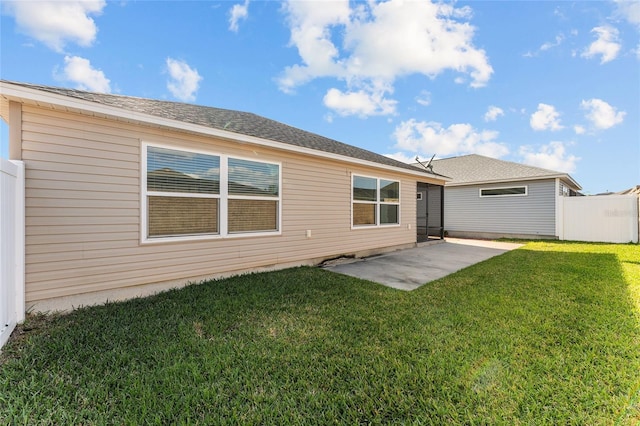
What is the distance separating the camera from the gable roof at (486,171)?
1242 cm

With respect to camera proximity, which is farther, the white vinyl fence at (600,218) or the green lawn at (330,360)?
the white vinyl fence at (600,218)

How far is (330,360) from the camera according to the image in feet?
8.40

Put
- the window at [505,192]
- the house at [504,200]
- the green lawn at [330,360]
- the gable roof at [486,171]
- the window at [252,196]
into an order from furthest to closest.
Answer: the window at [505,192] → the gable roof at [486,171] → the house at [504,200] → the window at [252,196] → the green lawn at [330,360]

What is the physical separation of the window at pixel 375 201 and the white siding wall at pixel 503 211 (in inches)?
292

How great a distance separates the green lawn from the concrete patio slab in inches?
45.6

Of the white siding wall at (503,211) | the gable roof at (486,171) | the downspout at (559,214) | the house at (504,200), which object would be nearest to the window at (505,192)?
the house at (504,200)

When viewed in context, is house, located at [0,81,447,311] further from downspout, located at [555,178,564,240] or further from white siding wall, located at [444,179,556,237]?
downspout, located at [555,178,564,240]

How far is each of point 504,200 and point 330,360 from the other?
1443 cm

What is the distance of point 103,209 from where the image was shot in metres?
3.98

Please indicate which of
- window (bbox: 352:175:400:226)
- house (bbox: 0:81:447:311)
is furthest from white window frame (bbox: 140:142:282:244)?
window (bbox: 352:175:400:226)

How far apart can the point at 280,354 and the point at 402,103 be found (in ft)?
47.6

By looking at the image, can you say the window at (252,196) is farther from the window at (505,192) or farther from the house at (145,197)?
the window at (505,192)

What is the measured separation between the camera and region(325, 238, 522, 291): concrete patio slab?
18.4 feet

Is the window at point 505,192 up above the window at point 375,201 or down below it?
above
